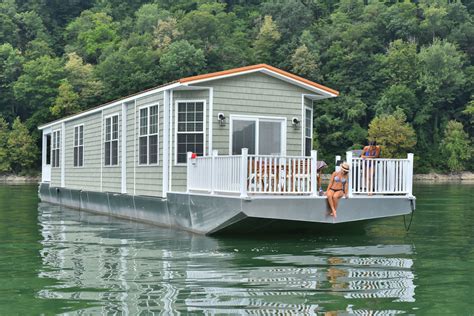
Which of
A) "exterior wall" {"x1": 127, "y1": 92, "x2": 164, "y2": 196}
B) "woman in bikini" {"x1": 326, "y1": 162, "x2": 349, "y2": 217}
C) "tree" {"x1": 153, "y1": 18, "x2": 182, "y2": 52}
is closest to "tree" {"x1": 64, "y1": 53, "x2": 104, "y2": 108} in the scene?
"tree" {"x1": 153, "y1": 18, "x2": 182, "y2": 52}

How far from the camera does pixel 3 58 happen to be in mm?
88188

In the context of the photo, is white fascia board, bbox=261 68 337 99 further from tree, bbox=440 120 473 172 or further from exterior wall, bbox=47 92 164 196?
tree, bbox=440 120 473 172

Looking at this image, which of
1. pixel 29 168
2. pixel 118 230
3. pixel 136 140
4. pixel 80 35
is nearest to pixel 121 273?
pixel 118 230

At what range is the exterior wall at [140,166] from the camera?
15570 millimetres

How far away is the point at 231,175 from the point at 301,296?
5.07 m

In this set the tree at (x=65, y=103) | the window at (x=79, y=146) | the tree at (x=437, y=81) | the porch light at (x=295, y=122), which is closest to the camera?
the porch light at (x=295, y=122)

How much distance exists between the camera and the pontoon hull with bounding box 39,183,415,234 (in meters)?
12.1

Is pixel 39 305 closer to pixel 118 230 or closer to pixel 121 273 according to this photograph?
pixel 121 273

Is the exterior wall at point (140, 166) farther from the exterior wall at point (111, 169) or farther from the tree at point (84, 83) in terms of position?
the tree at point (84, 83)

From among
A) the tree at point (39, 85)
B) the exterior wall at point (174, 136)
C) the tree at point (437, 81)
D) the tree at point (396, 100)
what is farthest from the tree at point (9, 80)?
the exterior wall at point (174, 136)

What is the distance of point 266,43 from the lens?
93.9m

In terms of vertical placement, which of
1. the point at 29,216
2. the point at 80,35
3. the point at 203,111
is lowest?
the point at 29,216

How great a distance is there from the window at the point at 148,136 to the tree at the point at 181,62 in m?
58.1

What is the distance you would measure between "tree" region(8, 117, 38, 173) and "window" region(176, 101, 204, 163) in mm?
60922
